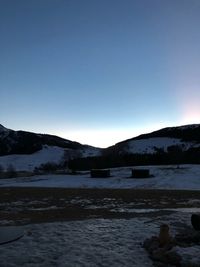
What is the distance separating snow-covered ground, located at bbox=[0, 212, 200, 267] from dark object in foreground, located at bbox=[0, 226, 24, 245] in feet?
0.72

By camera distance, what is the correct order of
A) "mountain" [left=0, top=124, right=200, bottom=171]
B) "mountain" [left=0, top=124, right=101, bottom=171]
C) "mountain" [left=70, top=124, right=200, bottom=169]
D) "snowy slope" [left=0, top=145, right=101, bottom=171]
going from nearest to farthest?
"mountain" [left=70, top=124, right=200, bottom=169] → "mountain" [left=0, top=124, right=200, bottom=171] → "snowy slope" [left=0, top=145, right=101, bottom=171] → "mountain" [left=0, top=124, right=101, bottom=171]

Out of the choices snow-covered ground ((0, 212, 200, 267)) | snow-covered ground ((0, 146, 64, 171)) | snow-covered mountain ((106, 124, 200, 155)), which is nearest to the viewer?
snow-covered ground ((0, 212, 200, 267))

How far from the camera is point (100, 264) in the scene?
1162 cm

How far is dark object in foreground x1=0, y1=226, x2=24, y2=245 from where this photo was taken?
13.9m

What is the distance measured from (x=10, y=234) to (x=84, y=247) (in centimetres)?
281

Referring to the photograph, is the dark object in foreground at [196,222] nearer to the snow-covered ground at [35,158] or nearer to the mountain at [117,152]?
the mountain at [117,152]

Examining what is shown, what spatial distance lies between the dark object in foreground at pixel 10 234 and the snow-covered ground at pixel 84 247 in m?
0.22

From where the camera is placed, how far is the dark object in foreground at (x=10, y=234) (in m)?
13.9

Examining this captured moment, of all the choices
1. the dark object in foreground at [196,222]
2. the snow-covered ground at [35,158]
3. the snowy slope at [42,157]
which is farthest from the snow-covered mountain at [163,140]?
the dark object in foreground at [196,222]

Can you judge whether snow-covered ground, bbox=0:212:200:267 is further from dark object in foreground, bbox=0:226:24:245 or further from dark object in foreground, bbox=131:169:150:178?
dark object in foreground, bbox=131:169:150:178

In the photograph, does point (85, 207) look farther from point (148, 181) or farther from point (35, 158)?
point (35, 158)

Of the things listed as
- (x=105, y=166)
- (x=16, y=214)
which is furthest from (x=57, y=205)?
(x=105, y=166)

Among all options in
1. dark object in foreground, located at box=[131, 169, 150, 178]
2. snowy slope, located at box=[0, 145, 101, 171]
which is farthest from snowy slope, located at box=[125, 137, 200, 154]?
dark object in foreground, located at box=[131, 169, 150, 178]

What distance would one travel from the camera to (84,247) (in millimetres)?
13344
